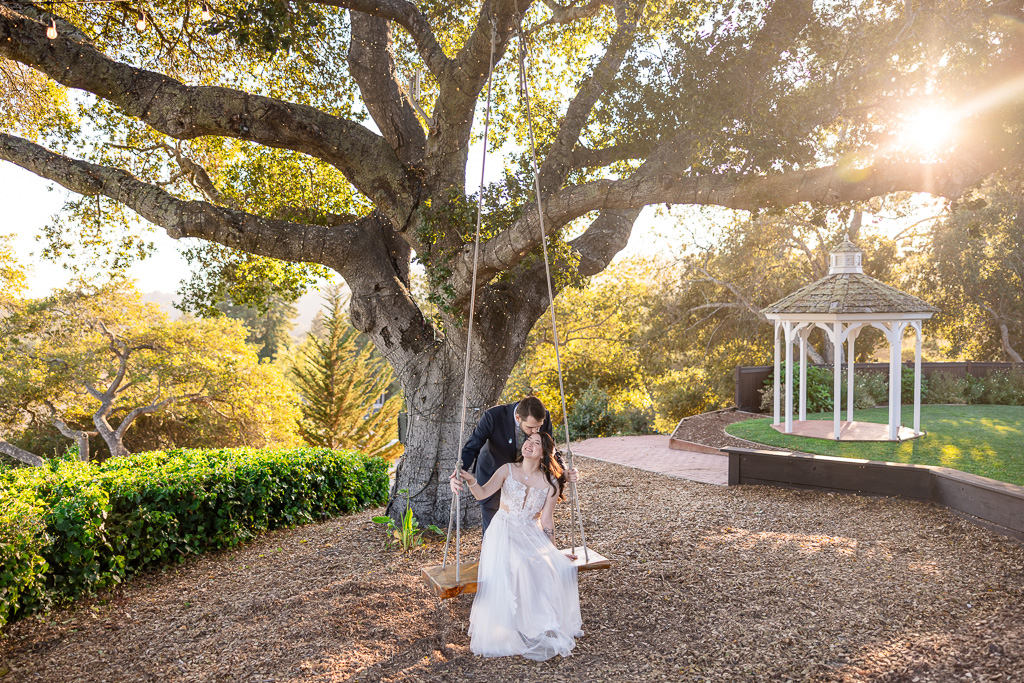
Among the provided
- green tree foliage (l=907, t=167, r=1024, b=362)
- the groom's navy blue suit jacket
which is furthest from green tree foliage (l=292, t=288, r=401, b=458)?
green tree foliage (l=907, t=167, r=1024, b=362)

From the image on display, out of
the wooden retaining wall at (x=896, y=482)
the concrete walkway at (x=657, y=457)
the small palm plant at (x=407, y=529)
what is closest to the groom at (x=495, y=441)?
the small palm plant at (x=407, y=529)

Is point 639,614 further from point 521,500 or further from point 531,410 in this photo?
point 531,410

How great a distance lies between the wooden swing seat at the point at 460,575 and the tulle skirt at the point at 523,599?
2.9 inches

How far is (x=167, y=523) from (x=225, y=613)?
1670 mm

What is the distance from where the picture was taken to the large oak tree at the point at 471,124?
19.0 ft

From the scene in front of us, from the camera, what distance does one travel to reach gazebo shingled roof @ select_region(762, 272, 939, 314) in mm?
11422

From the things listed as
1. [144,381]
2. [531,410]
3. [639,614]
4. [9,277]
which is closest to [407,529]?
[639,614]

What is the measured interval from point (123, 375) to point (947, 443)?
19075mm

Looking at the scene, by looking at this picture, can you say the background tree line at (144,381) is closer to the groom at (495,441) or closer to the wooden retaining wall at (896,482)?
the wooden retaining wall at (896,482)

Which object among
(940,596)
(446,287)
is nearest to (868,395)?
(940,596)

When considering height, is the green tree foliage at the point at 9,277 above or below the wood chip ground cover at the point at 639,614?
above

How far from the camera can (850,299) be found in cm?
1172

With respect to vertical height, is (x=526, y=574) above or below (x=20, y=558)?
above

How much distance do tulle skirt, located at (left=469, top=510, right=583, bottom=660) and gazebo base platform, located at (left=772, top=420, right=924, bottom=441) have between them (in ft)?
29.3
